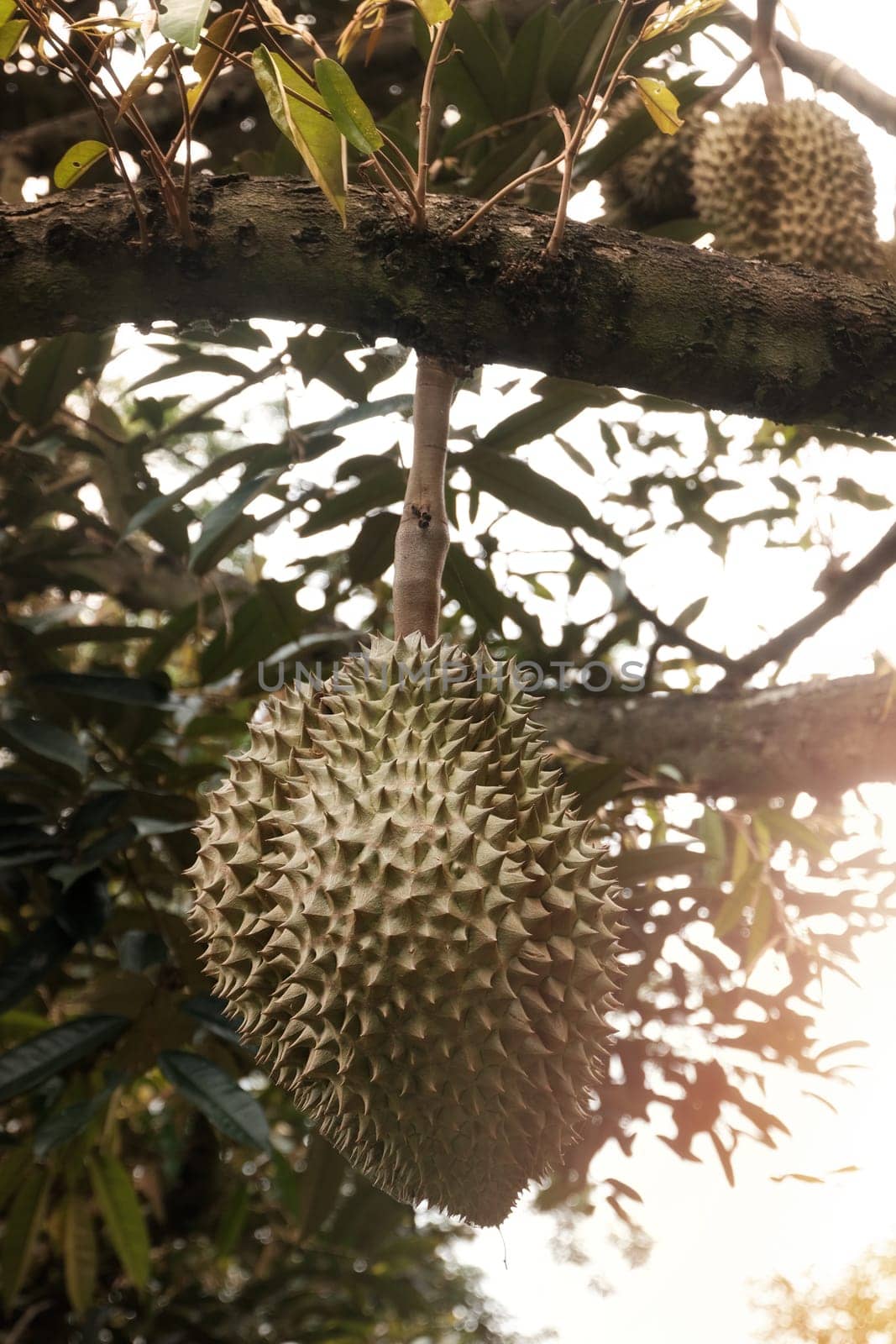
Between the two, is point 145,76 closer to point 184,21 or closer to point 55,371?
point 184,21

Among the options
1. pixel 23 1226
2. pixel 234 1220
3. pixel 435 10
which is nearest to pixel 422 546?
pixel 435 10

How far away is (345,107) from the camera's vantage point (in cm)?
68

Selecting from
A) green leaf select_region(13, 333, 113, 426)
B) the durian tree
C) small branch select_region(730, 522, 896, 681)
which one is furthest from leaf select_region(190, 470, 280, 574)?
small branch select_region(730, 522, 896, 681)

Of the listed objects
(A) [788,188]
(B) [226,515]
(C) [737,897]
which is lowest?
(C) [737,897]

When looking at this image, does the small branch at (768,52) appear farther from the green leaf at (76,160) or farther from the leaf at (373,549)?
the green leaf at (76,160)

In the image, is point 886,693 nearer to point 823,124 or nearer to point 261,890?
point 823,124

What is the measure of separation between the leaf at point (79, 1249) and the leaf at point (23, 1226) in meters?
0.10

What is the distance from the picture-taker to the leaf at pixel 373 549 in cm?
134

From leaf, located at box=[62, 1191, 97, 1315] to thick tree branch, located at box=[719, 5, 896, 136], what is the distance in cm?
212

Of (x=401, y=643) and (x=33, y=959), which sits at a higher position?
(x=401, y=643)

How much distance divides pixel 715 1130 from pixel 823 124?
5.24 feet

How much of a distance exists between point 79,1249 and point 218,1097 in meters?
0.95

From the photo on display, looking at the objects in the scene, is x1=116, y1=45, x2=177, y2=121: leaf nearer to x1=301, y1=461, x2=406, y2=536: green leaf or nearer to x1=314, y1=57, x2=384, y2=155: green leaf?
x1=314, y1=57, x2=384, y2=155: green leaf

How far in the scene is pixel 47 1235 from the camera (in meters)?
2.56
